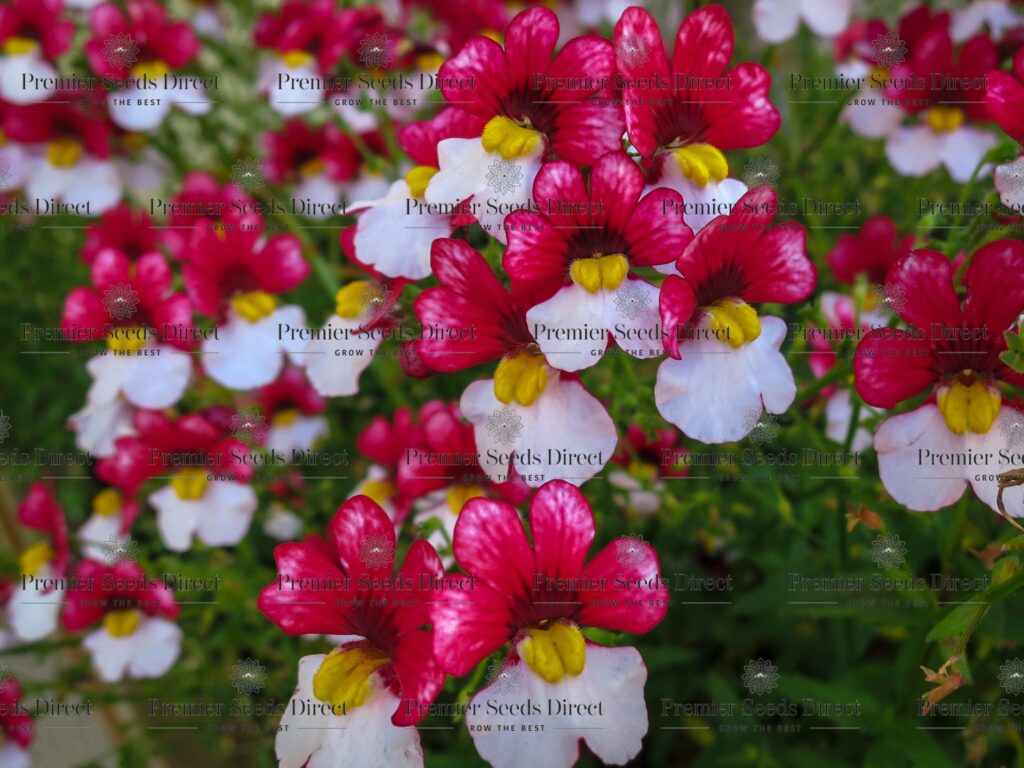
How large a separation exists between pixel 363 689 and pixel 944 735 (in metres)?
0.63

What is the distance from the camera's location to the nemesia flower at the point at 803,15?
3.63 ft

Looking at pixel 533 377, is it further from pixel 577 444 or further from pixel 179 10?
pixel 179 10

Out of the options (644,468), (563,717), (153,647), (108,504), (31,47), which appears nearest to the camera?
(563,717)

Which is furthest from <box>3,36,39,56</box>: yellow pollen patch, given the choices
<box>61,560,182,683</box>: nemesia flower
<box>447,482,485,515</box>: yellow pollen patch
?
<box>447,482,485,515</box>: yellow pollen patch

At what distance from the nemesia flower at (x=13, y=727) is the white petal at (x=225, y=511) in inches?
9.7

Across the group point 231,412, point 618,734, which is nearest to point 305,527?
point 231,412

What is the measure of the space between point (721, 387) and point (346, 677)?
12.0 inches

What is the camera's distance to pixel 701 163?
1.97 feet
